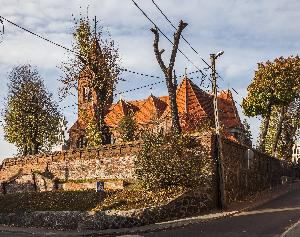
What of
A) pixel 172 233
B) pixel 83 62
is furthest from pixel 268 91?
pixel 172 233

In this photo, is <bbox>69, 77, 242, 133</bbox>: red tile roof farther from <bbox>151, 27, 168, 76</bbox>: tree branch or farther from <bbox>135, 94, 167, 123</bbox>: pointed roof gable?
<bbox>151, 27, 168, 76</bbox>: tree branch

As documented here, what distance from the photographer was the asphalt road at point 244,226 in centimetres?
1515

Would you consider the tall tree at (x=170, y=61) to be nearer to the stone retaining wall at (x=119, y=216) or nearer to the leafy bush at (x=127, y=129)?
the stone retaining wall at (x=119, y=216)

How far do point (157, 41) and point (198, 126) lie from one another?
13426 millimetres

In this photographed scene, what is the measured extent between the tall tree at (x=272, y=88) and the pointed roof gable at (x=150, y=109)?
450 inches

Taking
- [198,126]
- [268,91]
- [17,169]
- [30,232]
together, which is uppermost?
[268,91]

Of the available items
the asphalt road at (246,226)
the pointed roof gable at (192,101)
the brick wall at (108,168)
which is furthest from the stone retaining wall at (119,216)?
the pointed roof gable at (192,101)

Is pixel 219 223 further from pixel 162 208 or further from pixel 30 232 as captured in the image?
pixel 30 232

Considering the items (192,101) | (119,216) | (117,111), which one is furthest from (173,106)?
(117,111)

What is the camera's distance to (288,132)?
61094 millimetres

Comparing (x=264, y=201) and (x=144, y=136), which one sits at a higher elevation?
(x=144, y=136)

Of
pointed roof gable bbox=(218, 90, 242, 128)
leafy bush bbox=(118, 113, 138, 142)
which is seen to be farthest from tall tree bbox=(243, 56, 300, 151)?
leafy bush bbox=(118, 113, 138, 142)

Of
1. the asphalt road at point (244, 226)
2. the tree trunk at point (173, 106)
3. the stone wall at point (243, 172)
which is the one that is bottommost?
the asphalt road at point (244, 226)

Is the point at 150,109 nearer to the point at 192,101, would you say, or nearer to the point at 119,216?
the point at 192,101
